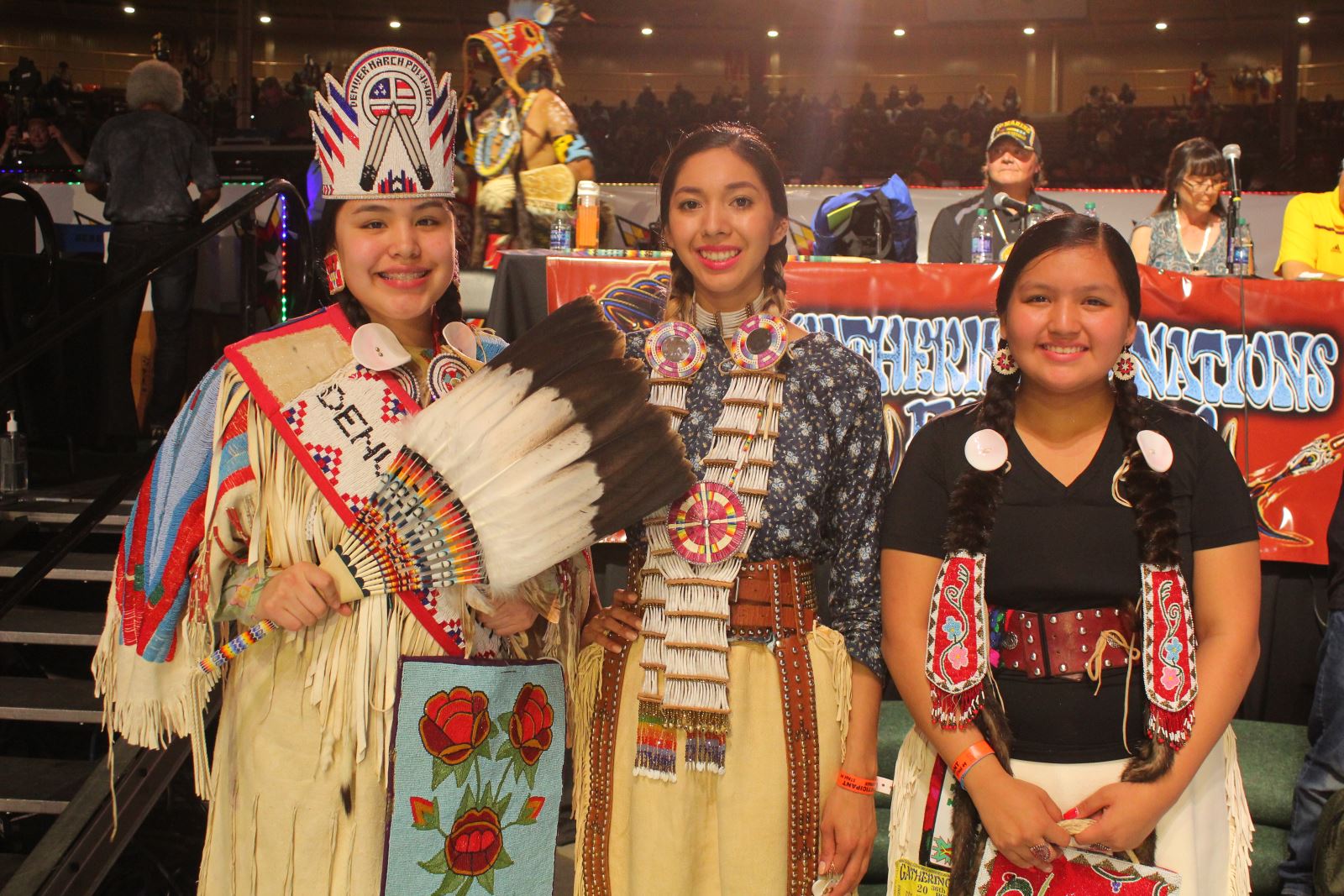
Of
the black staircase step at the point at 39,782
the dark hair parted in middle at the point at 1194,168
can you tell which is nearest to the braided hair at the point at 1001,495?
the black staircase step at the point at 39,782

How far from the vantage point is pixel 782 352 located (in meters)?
1.72

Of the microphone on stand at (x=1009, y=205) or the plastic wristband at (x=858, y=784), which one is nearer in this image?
the plastic wristband at (x=858, y=784)

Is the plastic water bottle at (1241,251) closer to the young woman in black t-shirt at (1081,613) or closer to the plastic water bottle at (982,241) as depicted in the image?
the plastic water bottle at (982,241)

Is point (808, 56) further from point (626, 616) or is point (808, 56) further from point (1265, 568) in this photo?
point (626, 616)

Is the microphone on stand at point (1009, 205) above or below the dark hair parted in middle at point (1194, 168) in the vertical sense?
below

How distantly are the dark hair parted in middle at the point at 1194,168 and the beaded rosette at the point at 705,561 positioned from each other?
3775mm

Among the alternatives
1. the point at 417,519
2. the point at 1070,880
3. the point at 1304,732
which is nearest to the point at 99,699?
the point at 417,519

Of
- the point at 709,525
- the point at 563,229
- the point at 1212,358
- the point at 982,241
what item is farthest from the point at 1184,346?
the point at 709,525

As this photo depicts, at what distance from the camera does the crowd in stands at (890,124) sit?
12.8 metres

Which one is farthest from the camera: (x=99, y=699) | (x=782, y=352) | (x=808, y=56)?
(x=808, y=56)

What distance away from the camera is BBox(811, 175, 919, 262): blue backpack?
15.8 feet

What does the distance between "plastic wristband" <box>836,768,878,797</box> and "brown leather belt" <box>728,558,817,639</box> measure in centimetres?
21

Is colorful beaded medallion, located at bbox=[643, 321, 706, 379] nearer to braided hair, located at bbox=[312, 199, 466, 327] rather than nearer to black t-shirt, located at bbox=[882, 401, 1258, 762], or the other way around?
braided hair, located at bbox=[312, 199, 466, 327]

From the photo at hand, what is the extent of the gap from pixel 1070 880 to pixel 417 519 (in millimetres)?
1005
